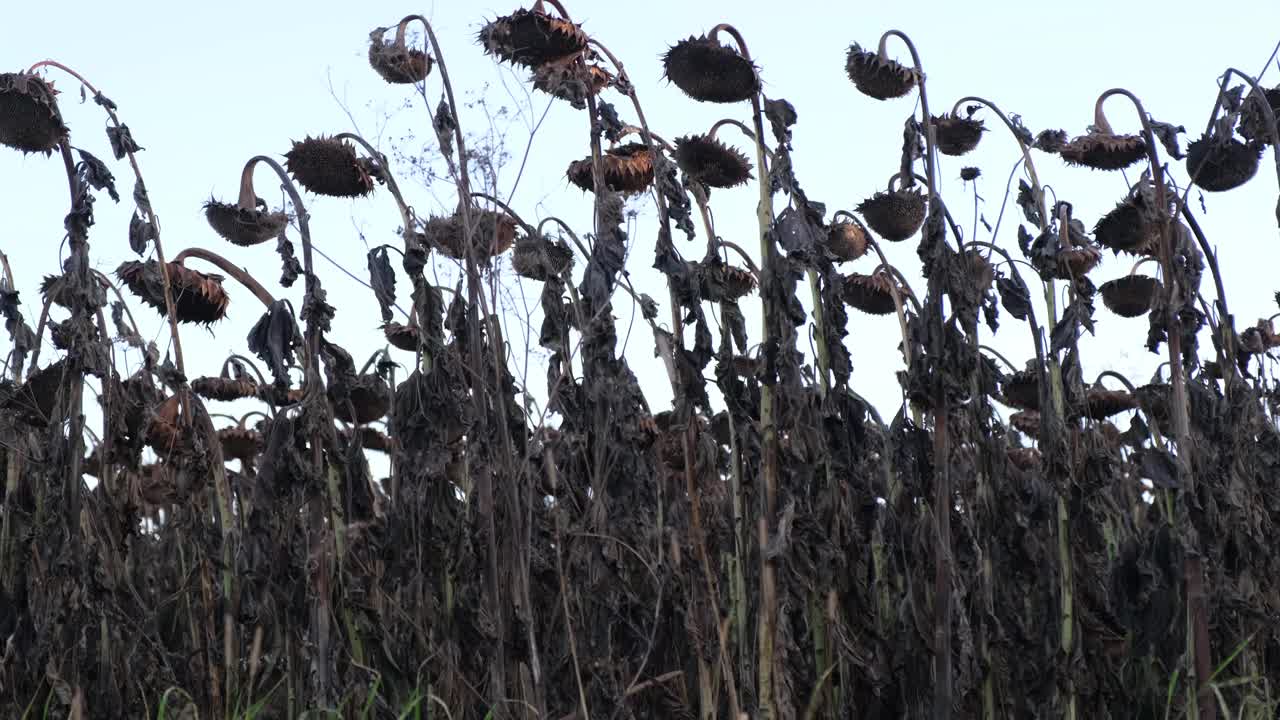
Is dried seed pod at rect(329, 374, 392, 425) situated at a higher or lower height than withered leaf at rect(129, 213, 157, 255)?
lower

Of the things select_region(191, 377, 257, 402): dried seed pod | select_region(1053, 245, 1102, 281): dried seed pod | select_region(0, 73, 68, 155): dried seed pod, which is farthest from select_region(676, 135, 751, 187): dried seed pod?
select_region(191, 377, 257, 402): dried seed pod

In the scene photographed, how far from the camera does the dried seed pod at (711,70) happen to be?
4422 mm

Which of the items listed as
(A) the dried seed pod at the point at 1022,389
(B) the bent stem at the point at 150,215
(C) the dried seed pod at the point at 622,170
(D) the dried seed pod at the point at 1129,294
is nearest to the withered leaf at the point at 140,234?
(B) the bent stem at the point at 150,215

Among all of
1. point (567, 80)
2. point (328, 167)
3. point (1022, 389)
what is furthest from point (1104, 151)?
point (328, 167)

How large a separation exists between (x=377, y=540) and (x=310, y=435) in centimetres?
81

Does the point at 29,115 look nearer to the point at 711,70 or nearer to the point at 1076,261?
the point at 711,70

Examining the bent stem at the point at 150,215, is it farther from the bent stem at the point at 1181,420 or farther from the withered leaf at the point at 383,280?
the bent stem at the point at 1181,420

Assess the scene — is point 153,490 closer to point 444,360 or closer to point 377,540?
point 377,540

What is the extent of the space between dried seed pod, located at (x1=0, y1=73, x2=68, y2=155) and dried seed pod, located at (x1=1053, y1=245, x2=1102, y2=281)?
10.6 feet

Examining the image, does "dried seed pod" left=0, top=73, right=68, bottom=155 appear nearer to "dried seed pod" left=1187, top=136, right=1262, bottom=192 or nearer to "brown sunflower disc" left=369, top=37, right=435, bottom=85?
"brown sunflower disc" left=369, top=37, right=435, bottom=85

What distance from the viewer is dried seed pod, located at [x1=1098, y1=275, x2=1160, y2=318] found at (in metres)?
5.86

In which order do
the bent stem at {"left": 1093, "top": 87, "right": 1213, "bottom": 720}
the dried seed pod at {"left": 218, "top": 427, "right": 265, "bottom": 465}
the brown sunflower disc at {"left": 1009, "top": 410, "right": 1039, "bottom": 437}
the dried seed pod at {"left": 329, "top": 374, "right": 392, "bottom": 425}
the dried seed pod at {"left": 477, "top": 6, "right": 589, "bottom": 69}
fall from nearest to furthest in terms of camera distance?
1. the bent stem at {"left": 1093, "top": 87, "right": 1213, "bottom": 720}
2. the dried seed pod at {"left": 477, "top": 6, "right": 589, "bottom": 69}
3. the dried seed pod at {"left": 329, "top": 374, "right": 392, "bottom": 425}
4. the dried seed pod at {"left": 218, "top": 427, "right": 265, "bottom": 465}
5. the brown sunflower disc at {"left": 1009, "top": 410, "right": 1039, "bottom": 437}

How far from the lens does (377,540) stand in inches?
191

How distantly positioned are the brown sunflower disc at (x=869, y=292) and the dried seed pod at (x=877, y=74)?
100 cm
